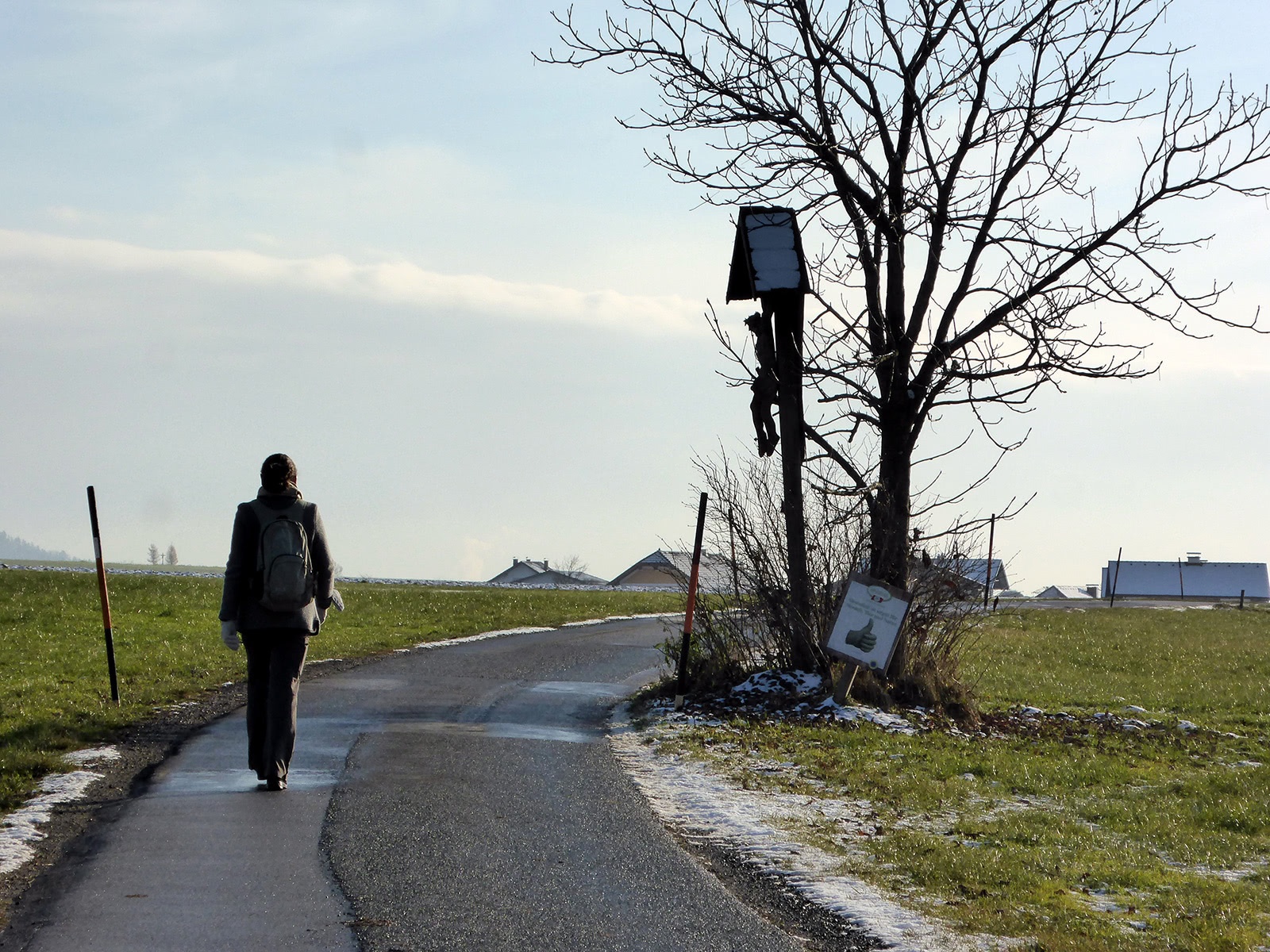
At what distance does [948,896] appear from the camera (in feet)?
22.4

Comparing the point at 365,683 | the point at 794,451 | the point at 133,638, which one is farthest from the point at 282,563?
the point at 133,638

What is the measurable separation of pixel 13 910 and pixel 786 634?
10144 millimetres

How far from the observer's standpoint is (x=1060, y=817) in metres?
9.53

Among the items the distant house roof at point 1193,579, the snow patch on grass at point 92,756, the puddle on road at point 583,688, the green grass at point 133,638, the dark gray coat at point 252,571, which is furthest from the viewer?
the distant house roof at point 1193,579

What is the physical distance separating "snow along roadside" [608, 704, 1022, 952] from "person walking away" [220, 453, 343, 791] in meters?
2.47

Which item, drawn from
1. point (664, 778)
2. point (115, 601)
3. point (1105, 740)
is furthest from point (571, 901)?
point (115, 601)

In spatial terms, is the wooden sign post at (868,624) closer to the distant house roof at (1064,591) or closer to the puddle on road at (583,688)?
the puddle on road at (583,688)

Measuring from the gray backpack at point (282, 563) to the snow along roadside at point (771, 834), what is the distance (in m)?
2.68

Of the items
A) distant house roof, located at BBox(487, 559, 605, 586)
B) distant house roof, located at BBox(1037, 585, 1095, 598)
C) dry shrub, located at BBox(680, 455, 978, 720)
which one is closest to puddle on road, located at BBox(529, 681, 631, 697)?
dry shrub, located at BBox(680, 455, 978, 720)

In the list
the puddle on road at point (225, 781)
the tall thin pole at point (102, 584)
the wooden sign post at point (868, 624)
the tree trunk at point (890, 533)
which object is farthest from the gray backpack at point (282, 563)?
the tree trunk at point (890, 533)

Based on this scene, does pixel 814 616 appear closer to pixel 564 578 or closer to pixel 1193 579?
pixel 564 578

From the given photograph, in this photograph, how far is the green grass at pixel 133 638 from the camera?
11.3m

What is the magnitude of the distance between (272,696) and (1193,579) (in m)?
131

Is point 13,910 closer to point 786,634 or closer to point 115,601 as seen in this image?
point 786,634
